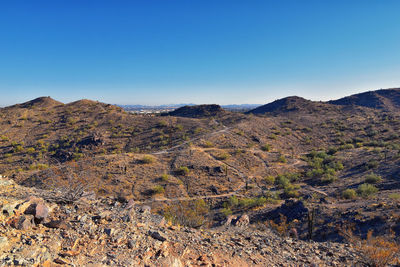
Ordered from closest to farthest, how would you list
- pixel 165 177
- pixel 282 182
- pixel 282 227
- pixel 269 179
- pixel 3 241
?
pixel 3 241 → pixel 282 227 → pixel 165 177 → pixel 282 182 → pixel 269 179

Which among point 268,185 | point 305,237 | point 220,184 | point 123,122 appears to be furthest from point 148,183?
point 123,122

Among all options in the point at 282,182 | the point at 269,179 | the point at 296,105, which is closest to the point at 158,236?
the point at 282,182

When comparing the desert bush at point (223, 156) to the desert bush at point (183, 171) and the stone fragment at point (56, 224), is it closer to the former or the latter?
the desert bush at point (183, 171)

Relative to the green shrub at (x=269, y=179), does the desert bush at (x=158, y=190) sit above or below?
above

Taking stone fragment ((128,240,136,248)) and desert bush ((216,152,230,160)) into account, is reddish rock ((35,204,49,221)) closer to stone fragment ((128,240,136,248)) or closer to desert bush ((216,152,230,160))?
stone fragment ((128,240,136,248))

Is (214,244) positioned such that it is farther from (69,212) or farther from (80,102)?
(80,102)

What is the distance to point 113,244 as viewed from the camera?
16.7 ft

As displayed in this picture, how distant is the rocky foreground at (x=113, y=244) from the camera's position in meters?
4.27

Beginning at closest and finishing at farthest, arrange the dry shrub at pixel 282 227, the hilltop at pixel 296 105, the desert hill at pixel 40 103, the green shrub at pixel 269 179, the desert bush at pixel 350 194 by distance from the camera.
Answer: the dry shrub at pixel 282 227 → the desert bush at pixel 350 194 → the green shrub at pixel 269 179 → the desert hill at pixel 40 103 → the hilltop at pixel 296 105

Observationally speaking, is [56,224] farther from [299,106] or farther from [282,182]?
[299,106]

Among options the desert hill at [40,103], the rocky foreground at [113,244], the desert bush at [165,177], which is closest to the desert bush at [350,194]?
the rocky foreground at [113,244]

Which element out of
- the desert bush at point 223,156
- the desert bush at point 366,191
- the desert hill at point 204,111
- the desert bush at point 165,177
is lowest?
the desert bush at point 165,177

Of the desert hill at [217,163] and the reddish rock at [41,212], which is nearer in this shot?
the reddish rock at [41,212]

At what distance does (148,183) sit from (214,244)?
61.5 feet
